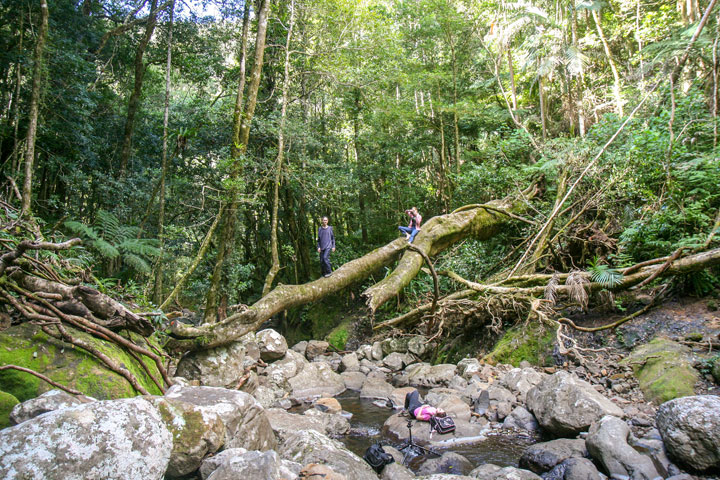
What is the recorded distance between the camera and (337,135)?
15578 mm

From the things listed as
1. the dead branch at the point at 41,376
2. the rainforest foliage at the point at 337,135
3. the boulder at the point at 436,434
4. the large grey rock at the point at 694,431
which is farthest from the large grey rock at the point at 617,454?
the dead branch at the point at 41,376

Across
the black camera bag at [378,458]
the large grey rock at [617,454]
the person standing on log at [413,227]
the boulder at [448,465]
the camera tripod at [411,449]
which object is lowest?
the camera tripod at [411,449]

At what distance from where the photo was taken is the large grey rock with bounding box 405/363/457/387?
775cm

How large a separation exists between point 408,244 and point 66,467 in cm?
643

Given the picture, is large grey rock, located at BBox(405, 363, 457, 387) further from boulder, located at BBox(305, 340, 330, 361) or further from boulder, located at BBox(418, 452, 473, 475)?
boulder, located at BBox(305, 340, 330, 361)

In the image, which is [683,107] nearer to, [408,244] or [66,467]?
[408,244]

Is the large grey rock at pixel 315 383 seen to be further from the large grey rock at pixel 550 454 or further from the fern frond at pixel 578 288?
the fern frond at pixel 578 288

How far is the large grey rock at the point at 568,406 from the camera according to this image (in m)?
4.77

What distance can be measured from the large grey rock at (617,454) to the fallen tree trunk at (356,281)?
9.80ft

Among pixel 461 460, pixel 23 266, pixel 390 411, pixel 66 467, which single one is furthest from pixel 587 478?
pixel 23 266

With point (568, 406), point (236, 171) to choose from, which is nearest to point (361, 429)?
point (568, 406)

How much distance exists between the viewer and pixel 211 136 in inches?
507

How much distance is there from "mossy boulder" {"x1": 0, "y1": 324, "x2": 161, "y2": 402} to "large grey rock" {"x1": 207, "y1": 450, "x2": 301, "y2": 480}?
149 centimetres

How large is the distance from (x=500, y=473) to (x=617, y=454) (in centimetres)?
116
